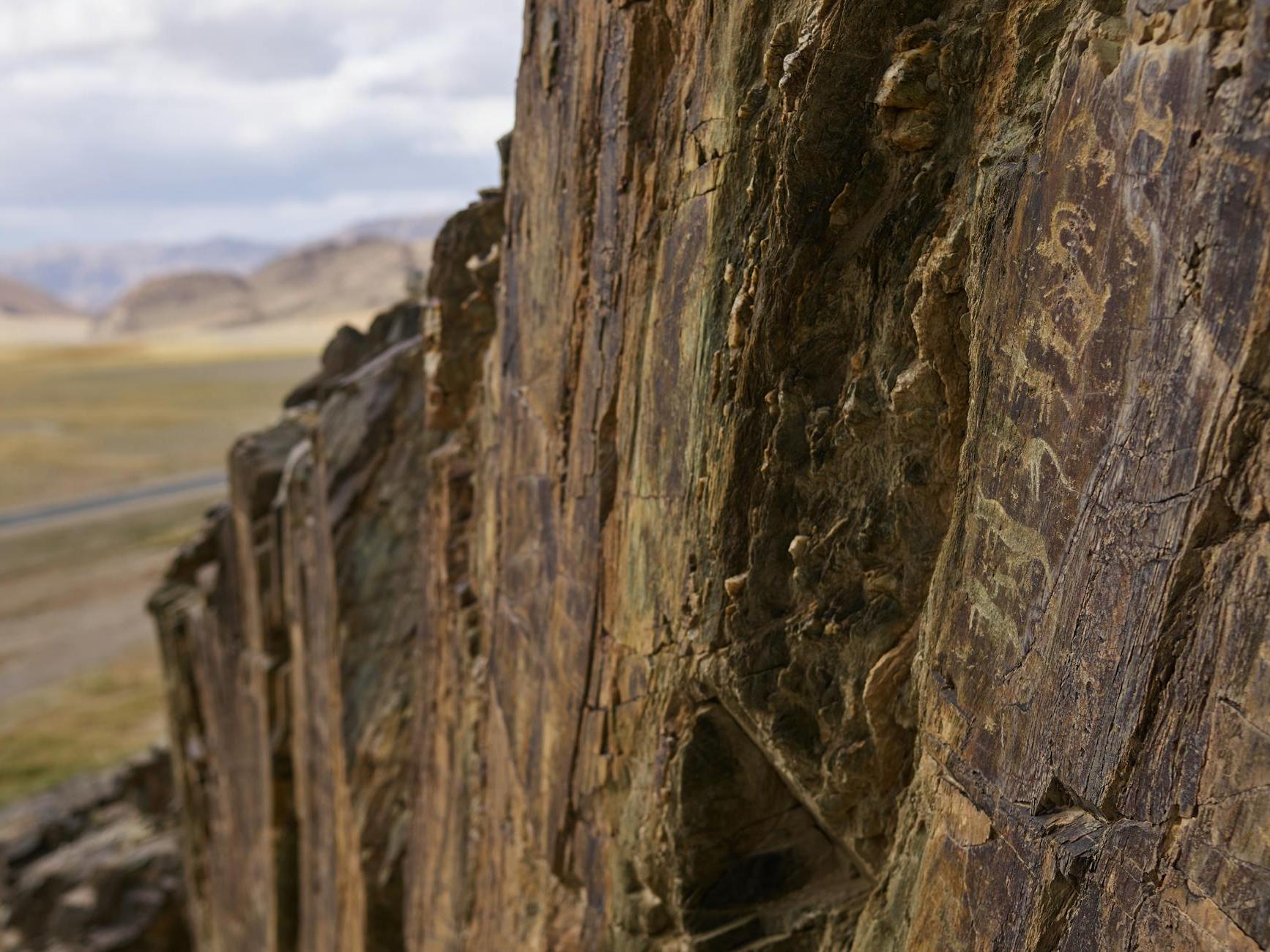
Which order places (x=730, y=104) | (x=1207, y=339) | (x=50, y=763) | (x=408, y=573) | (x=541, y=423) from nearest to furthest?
(x=1207, y=339) → (x=730, y=104) → (x=541, y=423) → (x=408, y=573) → (x=50, y=763)

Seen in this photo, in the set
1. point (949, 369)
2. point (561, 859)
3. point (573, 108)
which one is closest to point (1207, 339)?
point (949, 369)

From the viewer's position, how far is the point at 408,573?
1274 centimetres

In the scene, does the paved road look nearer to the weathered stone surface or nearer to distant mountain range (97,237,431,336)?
the weathered stone surface

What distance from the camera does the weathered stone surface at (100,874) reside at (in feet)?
67.9

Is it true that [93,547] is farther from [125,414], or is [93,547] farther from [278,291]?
[278,291]

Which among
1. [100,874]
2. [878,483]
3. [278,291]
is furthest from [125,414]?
[278,291]

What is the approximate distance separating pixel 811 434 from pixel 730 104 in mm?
1833

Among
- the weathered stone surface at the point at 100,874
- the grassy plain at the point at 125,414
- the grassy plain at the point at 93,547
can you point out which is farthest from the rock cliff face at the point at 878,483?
the grassy plain at the point at 125,414

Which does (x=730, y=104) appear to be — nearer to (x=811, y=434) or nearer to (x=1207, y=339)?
(x=811, y=434)

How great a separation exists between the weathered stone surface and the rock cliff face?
1507 cm

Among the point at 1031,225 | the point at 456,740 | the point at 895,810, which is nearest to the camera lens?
the point at 1031,225

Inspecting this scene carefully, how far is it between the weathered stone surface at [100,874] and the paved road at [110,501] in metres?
29.2

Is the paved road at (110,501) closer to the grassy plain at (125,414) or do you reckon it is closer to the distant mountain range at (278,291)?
the grassy plain at (125,414)

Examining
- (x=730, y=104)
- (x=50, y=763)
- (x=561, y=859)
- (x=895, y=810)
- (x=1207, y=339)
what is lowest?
(x=50, y=763)
